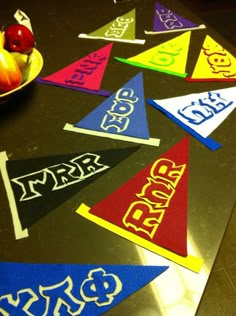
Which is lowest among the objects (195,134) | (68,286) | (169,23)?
(68,286)

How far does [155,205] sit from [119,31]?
0.74 m

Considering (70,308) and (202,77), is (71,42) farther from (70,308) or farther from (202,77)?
(70,308)

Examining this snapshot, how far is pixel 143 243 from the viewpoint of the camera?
499 mm

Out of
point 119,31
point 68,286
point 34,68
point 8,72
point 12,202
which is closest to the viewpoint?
point 68,286

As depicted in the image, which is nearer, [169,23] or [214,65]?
[214,65]

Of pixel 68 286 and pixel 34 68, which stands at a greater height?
pixel 34 68

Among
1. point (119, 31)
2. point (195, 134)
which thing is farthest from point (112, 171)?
point (119, 31)

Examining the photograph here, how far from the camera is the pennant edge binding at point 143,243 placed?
1.55 feet

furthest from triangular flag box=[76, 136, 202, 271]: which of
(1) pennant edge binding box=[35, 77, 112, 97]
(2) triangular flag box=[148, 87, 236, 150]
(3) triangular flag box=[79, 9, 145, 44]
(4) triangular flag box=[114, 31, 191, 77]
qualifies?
(3) triangular flag box=[79, 9, 145, 44]

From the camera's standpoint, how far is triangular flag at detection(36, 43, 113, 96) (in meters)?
0.83

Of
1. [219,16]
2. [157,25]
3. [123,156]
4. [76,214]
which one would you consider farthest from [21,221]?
[219,16]

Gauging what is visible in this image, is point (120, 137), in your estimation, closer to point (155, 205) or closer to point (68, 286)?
point (155, 205)

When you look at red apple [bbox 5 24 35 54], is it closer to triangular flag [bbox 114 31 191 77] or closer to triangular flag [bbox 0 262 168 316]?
triangular flag [bbox 114 31 191 77]

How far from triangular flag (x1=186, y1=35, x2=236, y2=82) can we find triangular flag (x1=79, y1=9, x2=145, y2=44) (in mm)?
205
